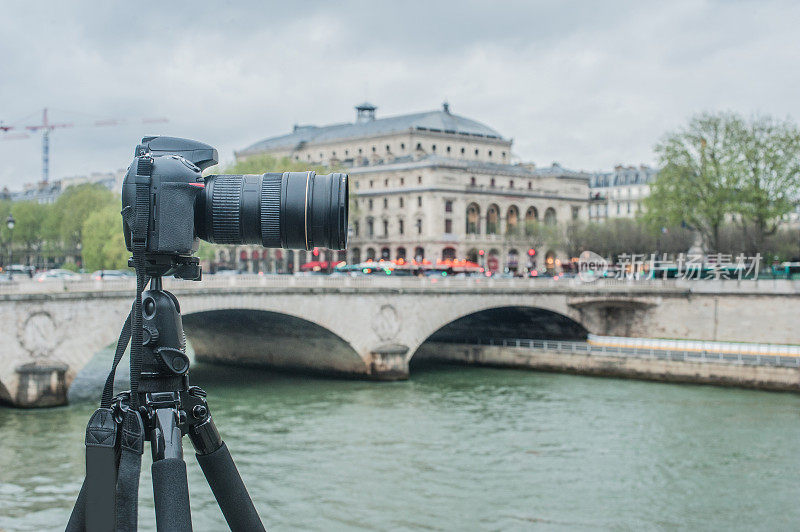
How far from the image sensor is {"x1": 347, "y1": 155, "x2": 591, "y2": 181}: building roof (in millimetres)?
86812

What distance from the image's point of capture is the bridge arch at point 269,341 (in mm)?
39438

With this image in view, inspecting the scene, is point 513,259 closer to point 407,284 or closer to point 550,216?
point 550,216

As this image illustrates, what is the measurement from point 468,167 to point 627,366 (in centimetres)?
5038

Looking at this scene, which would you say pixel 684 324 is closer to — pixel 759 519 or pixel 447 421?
pixel 447 421

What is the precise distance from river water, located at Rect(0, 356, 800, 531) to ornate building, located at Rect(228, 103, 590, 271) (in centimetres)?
4906

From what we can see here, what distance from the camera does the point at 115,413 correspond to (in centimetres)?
390

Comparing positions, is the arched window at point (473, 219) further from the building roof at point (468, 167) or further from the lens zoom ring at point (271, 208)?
the lens zoom ring at point (271, 208)

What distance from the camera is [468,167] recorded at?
88.0m

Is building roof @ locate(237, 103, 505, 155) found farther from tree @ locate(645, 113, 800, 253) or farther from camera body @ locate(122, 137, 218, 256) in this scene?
camera body @ locate(122, 137, 218, 256)

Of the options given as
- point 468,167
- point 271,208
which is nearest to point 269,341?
point 271,208

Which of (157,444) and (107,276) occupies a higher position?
(107,276)

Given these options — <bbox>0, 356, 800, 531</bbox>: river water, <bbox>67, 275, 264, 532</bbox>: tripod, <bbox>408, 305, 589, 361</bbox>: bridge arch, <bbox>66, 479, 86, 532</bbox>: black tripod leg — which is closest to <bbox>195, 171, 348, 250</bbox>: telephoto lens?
<bbox>67, 275, 264, 532</bbox>: tripod

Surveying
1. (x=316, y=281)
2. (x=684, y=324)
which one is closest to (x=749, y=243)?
(x=684, y=324)

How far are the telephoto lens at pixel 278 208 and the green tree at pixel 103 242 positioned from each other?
58.4 meters
